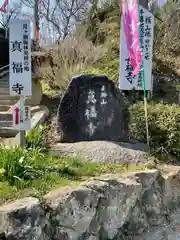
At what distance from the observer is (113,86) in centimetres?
653

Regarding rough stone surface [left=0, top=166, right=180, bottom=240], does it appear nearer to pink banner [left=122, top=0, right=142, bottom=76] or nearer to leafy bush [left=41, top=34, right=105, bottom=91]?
pink banner [left=122, top=0, right=142, bottom=76]

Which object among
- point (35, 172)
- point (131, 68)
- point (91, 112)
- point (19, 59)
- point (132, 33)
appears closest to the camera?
point (35, 172)

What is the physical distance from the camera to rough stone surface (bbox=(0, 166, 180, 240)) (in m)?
3.56

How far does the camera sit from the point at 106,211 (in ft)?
14.6

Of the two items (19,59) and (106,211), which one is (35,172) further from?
(19,59)

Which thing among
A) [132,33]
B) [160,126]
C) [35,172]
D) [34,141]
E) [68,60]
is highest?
[132,33]

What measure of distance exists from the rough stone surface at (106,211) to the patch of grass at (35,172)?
0.82 ft

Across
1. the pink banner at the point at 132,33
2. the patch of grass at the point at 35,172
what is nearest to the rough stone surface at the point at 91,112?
the pink banner at the point at 132,33

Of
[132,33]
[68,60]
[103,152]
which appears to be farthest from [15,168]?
[68,60]

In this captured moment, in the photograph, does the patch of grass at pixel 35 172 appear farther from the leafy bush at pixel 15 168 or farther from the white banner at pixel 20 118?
the white banner at pixel 20 118

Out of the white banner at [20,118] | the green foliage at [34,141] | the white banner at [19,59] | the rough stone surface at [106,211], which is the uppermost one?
the white banner at [19,59]

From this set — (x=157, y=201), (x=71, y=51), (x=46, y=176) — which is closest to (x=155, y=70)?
(x=71, y=51)

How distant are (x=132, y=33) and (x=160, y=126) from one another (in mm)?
2086

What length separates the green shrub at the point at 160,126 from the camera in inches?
256
